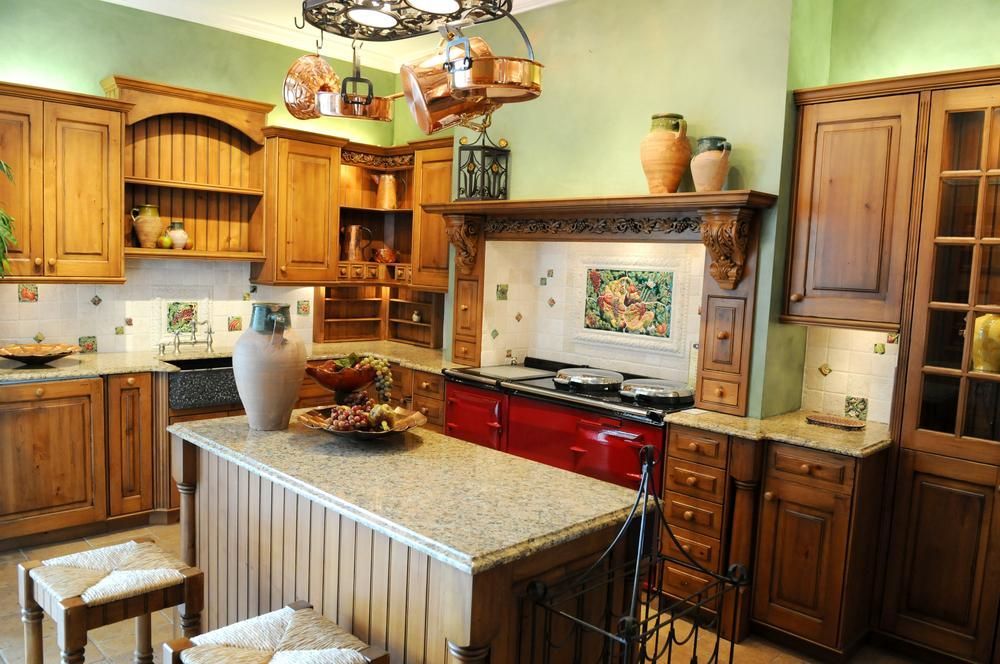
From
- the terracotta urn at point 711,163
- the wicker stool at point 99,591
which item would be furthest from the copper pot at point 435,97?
the terracotta urn at point 711,163

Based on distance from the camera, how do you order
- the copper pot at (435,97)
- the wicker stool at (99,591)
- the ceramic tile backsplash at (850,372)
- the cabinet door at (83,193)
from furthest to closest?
1. the cabinet door at (83,193)
2. the ceramic tile backsplash at (850,372)
3. the wicker stool at (99,591)
4. the copper pot at (435,97)

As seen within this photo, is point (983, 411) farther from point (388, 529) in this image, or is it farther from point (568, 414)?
point (388, 529)

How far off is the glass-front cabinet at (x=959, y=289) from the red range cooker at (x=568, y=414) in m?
1.08

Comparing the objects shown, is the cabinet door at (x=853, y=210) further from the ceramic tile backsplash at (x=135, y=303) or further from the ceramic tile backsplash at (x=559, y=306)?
the ceramic tile backsplash at (x=135, y=303)

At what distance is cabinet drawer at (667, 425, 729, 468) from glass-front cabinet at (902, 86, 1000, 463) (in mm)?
776

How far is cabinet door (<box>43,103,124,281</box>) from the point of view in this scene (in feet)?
13.8

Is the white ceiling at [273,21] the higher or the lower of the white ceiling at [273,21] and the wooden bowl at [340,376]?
the higher

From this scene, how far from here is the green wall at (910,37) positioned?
3.34m

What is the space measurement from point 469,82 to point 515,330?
3.25 metres

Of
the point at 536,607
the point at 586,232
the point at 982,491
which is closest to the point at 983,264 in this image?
the point at 982,491

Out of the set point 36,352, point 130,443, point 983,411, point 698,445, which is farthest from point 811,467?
point 36,352

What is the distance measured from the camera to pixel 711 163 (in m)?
3.50

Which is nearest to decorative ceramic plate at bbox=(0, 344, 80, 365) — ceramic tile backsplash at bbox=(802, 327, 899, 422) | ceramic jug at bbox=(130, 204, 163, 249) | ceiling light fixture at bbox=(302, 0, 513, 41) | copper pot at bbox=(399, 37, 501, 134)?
ceramic jug at bbox=(130, 204, 163, 249)

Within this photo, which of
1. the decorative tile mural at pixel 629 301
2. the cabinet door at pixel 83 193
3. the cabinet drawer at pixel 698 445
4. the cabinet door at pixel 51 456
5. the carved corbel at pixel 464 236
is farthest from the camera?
the carved corbel at pixel 464 236
